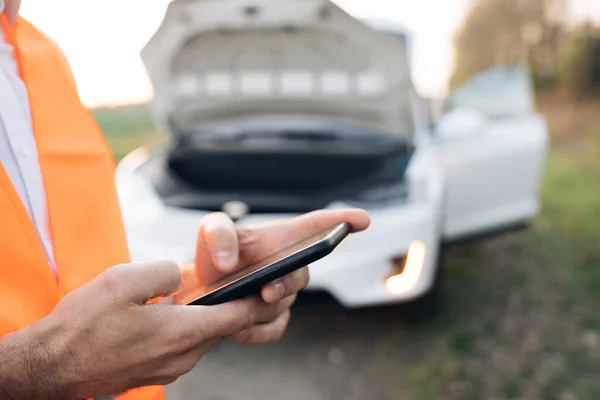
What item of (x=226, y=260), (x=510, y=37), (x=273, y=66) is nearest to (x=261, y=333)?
(x=226, y=260)

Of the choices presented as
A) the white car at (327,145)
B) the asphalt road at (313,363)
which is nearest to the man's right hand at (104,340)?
the asphalt road at (313,363)

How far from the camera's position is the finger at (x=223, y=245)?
117cm

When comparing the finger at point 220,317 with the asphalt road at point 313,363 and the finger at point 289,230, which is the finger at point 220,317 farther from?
the asphalt road at point 313,363

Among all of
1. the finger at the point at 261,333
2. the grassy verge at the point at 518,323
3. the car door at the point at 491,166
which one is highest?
the finger at the point at 261,333

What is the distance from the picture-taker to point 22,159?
37.5 inches

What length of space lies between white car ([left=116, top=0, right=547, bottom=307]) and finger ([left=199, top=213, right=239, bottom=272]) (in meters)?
1.79

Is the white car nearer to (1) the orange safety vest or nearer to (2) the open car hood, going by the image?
(2) the open car hood

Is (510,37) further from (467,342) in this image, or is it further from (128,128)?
(467,342)

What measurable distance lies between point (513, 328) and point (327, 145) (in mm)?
1490

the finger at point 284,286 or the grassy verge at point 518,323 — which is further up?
the finger at point 284,286

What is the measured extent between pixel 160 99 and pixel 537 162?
91.3 inches

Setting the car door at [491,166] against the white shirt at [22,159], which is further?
the car door at [491,166]

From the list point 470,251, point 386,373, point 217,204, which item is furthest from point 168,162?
point 470,251

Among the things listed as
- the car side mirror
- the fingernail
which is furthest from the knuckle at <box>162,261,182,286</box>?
the car side mirror
